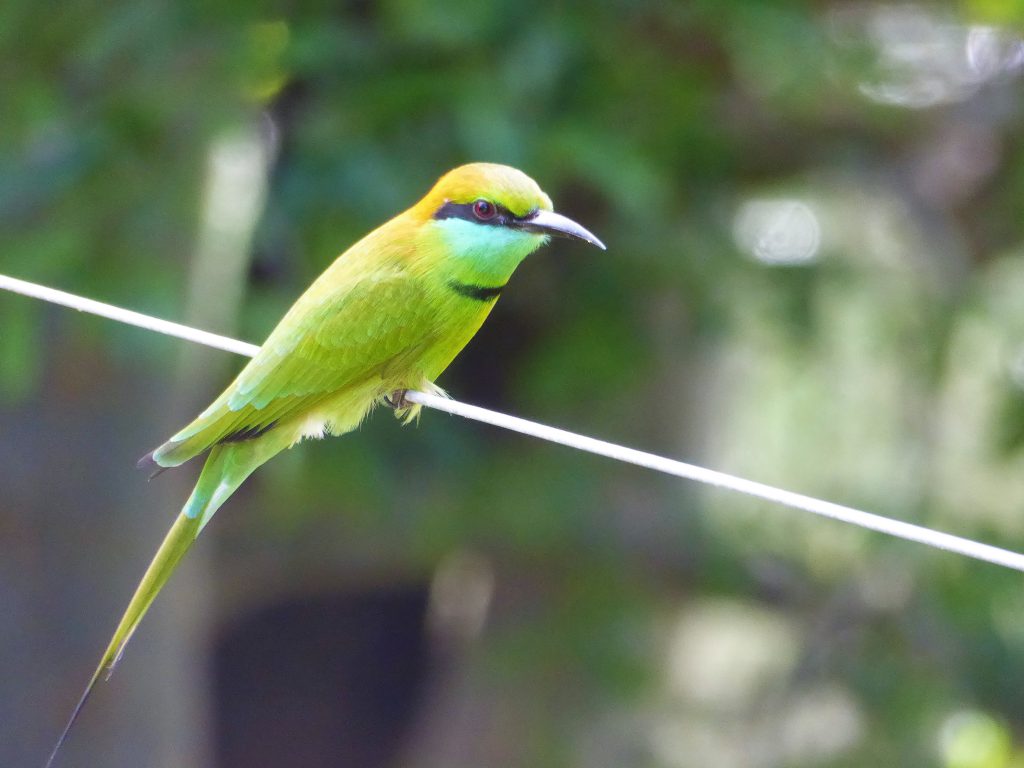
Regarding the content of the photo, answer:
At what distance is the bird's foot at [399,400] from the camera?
2779 mm

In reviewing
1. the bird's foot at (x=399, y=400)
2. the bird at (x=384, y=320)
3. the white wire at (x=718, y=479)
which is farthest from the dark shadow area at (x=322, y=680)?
the white wire at (x=718, y=479)

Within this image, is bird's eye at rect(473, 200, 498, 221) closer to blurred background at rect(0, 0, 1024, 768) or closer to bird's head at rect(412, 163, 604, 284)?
bird's head at rect(412, 163, 604, 284)

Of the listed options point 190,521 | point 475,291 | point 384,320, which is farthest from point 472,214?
point 190,521

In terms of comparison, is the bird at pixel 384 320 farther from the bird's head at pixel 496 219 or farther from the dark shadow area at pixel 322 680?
the dark shadow area at pixel 322 680

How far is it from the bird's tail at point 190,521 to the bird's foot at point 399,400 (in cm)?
24

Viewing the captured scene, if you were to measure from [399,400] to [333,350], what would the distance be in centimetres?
18

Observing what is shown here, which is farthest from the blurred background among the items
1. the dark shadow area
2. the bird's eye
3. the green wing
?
the bird's eye

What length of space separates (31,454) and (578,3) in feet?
6.25

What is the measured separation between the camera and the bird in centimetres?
259

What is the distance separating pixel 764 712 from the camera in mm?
5059

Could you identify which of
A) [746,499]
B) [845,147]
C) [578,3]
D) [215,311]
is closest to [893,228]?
[845,147]

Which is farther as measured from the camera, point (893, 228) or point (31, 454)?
point (893, 228)

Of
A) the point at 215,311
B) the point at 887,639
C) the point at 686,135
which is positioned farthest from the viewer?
the point at 887,639

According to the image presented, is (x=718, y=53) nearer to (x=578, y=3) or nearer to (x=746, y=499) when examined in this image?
(x=578, y=3)
